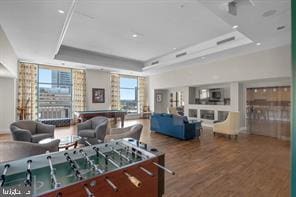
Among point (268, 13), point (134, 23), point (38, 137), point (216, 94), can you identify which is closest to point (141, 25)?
point (134, 23)

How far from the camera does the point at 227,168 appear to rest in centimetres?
353

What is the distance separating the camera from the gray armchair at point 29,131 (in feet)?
13.2

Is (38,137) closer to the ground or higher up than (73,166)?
closer to the ground

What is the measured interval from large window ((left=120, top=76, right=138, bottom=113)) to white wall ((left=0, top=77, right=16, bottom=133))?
241 inches

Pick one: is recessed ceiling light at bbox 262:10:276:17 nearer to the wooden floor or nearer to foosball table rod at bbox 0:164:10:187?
the wooden floor

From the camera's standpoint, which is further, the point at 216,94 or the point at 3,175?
the point at 216,94

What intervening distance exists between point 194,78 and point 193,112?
6.82ft

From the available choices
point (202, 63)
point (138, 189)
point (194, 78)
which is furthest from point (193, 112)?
point (138, 189)

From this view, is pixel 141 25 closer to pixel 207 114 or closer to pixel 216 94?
pixel 216 94

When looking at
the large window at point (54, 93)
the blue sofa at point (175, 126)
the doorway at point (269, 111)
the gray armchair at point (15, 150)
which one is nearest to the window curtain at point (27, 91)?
the large window at point (54, 93)

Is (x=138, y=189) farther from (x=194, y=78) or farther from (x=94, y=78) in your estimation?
(x=94, y=78)

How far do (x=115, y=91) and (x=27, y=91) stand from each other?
4886 mm

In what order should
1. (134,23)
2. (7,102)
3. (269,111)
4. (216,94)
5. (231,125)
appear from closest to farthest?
(134,23) → (231,125) → (269,111) → (7,102) → (216,94)

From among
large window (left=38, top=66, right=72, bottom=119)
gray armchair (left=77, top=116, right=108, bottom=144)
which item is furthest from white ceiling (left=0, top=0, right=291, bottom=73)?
gray armchair (left=77, top=116, right=108, bottom=144)
